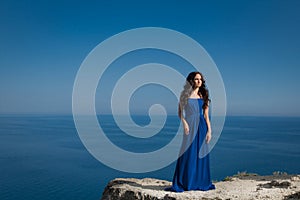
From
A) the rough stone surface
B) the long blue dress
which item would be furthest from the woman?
the rough stone surface

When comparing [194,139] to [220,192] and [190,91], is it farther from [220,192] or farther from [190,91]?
[220,192]

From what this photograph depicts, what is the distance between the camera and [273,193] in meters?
5.85

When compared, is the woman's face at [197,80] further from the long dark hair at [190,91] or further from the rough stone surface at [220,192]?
the rough stone surface at [220,192]

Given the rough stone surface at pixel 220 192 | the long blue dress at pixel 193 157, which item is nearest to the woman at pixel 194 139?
the long blue dress at pixel 193 157

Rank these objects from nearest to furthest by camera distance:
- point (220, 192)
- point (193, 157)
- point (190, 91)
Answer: point (220, 192), point (193, 157), point (190, 91)

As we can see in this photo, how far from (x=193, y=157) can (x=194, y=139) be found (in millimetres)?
407

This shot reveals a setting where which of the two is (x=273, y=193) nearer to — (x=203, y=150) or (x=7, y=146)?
(x=203, y=150)

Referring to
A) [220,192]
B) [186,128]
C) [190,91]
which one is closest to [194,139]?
[186,128]

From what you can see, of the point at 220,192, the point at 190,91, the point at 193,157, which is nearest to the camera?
the point at 220,192

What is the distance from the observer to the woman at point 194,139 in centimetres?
610

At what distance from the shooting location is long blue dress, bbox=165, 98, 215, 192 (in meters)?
6.09

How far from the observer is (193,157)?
20.0ft

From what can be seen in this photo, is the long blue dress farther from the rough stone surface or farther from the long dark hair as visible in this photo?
the rough stone surface

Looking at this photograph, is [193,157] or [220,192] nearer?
[220,192]
